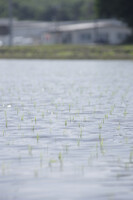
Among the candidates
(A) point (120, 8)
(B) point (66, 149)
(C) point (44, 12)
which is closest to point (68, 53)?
(A) point (120, 8)

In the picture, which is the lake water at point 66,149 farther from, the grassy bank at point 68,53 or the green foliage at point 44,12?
the green foliage at point 44,12

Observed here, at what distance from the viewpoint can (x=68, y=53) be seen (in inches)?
2889

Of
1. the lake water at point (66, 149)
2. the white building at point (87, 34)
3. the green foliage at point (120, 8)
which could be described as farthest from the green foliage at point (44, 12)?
the lake water at point (66, 149)

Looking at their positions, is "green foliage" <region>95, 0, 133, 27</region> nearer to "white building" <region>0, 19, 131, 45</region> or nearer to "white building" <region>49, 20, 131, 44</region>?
"white building" <region>0, 19, 131, 45</region>

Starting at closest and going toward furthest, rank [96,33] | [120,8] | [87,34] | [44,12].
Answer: [120,8], [96,33], [87,34], [44,12]

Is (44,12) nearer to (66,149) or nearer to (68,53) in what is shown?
(68,53)

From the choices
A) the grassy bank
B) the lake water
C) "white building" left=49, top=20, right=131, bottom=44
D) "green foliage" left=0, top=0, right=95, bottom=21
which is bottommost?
the lake water

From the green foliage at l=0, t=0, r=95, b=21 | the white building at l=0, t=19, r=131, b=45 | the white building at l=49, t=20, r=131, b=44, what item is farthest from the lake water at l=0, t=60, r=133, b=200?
the green foliage at l=0, t=0, r=95, b=21

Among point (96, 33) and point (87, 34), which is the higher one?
point (87, 34)

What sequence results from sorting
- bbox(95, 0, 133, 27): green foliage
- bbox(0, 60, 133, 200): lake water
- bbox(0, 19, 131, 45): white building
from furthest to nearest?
bbox(0, 19, 131, 45): white building, bbox(95, 0, 133, 27): green foliage, bbox(0, 60, 133, 200): lake water

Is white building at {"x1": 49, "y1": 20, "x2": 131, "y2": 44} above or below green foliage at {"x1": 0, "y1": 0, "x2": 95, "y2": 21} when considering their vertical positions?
below

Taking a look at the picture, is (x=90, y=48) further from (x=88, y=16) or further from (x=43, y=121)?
(x=88, y=16)

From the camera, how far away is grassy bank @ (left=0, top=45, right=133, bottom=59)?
7094cm

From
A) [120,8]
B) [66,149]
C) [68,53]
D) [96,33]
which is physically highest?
[120,8]
